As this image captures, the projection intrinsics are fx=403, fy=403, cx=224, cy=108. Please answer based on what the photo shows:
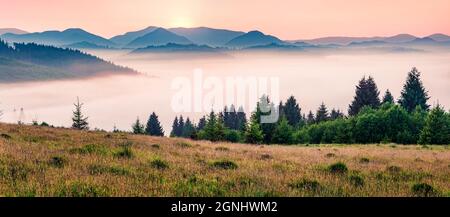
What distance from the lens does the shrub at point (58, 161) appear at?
12.2 metres

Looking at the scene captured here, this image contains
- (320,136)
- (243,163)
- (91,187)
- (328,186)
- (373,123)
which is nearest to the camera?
(91,187)

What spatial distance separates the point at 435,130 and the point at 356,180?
62.7m

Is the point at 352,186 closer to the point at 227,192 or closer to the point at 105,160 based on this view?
the point at 227,192

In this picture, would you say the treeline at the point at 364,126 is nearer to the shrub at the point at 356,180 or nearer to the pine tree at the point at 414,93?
the pine tree at the point at 414,93

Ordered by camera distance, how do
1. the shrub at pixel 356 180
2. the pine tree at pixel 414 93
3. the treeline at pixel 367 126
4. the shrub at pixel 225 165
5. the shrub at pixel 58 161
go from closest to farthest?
the shrub at pixel 356 180, the shrub at pixel 58 161, the shrub at pixel 225 165, the treeline at pixel 367 126, the pine tree at pixel 414 93

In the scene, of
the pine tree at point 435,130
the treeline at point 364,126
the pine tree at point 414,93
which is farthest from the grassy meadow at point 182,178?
the pine tree at point 414,93

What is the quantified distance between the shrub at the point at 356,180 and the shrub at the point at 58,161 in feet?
28.5

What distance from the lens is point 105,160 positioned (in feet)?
45.0

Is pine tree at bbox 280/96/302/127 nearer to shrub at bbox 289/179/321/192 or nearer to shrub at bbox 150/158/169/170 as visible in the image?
shrub at bbox 150/158/169/170
